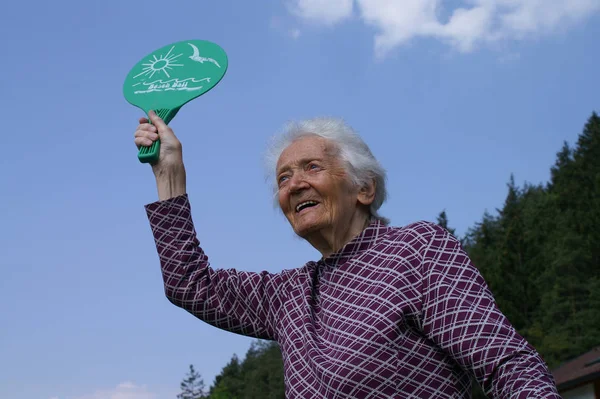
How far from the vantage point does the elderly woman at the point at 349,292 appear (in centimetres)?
215

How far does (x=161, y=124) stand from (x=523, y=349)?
1560mm

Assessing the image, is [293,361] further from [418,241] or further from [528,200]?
[528,200]

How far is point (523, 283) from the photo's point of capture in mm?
41656

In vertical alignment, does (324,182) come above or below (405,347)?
above

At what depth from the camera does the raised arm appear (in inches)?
107

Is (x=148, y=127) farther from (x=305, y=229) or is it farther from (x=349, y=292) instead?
(x=349, y=292)

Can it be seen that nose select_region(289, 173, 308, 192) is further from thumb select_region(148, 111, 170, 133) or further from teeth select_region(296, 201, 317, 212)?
thumb select_region(148, 111, 170, 133)

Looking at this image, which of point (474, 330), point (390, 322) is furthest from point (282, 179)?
point (474, 330)

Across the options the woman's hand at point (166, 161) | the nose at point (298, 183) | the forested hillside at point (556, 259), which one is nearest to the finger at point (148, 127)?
the woman's hand at point (166, 161)

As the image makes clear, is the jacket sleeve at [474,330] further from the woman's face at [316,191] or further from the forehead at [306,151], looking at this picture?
the forehead at [306,151]

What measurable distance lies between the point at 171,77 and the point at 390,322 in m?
1.42

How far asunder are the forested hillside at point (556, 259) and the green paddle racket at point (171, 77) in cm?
3336

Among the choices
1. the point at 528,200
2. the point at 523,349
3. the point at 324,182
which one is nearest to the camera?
the point at 523,349

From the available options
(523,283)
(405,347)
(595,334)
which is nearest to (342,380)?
(405,347)
